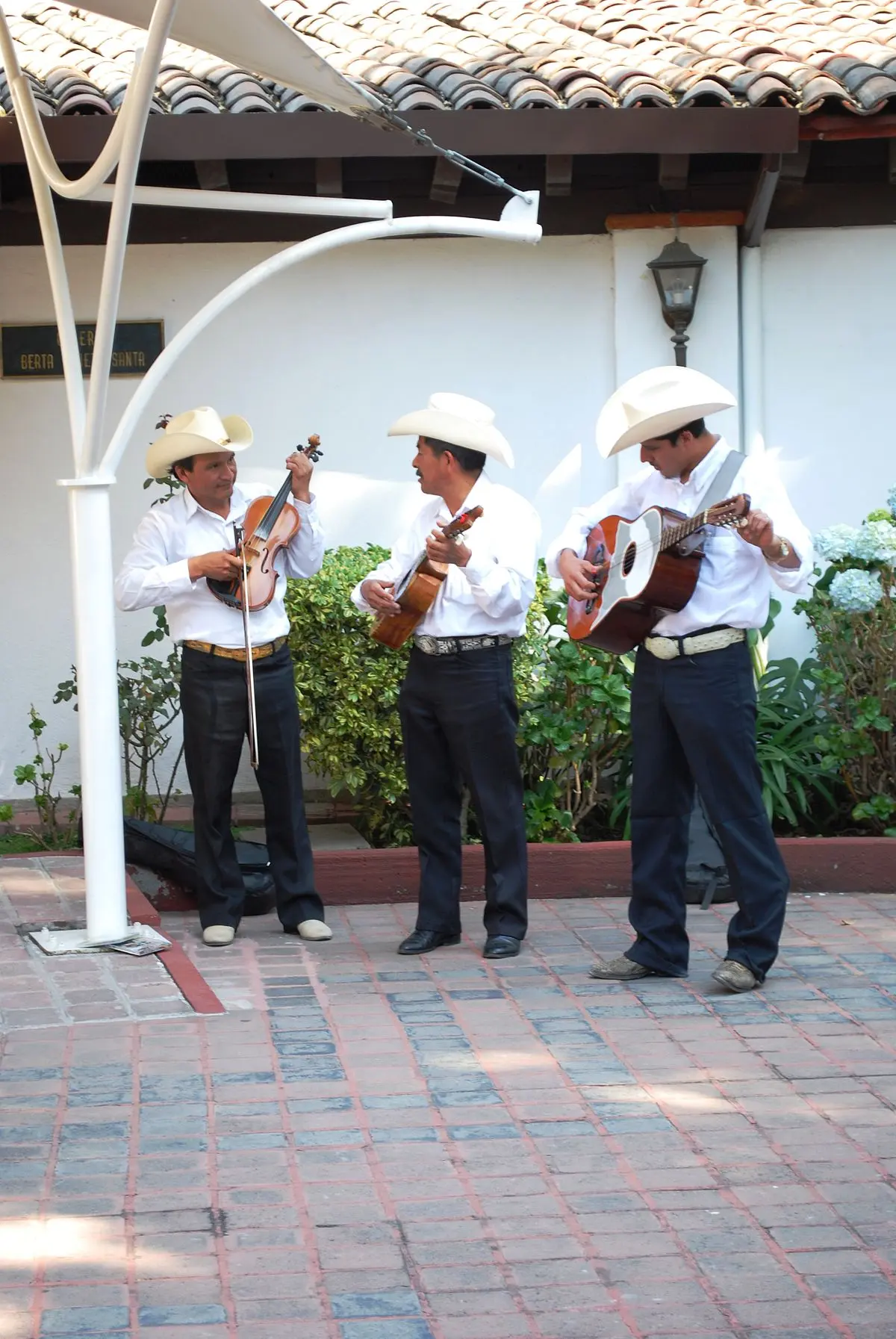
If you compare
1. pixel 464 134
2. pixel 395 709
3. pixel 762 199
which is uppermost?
pixel 464 134

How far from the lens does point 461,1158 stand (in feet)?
13.6

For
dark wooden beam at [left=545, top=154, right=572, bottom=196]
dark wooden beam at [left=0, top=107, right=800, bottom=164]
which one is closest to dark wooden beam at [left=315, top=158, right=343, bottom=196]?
dark wooden beam at [left=0, top=107, right=800, bottom=164]

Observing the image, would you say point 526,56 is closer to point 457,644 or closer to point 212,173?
point 212,173

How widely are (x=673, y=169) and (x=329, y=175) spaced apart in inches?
62.2

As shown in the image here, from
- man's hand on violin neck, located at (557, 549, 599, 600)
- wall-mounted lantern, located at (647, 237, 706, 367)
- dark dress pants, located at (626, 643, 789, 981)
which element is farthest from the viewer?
wall-mounted lantern, located at (647, 237, 706, 367)

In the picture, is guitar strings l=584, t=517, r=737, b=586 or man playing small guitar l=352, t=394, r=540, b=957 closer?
guitar strings l=584, t=517, r=737, b=586

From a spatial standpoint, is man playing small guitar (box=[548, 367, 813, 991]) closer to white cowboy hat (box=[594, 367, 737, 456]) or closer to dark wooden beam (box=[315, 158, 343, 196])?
white cowboy hat (box=[594, 367, 737, 456])

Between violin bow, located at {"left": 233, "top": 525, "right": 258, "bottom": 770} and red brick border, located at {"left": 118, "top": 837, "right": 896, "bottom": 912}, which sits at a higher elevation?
violin bow, located at {"left": 233, "top": 525, "right": 258, "bottom": 770}

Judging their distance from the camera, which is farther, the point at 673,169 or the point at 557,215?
the point at 557,215

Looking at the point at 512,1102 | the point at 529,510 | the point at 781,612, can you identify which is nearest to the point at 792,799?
the point at 781,612

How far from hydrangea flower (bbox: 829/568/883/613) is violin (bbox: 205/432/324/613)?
2.48 m

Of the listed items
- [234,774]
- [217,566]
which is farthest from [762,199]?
[234,774]

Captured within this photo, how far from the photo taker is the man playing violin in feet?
19.6

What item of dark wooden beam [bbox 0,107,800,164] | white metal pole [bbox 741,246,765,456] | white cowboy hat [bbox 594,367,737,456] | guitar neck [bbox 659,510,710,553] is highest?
dark wooden beam [bbox 0,107,800,164]
